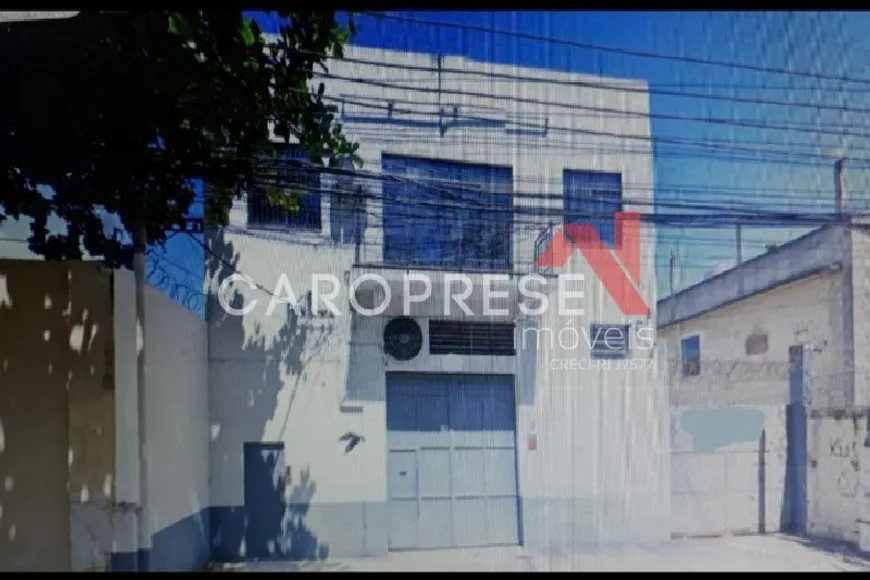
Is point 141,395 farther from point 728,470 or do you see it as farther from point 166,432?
point 728,470

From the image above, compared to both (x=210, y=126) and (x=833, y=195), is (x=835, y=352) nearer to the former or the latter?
(x=833, y=195)

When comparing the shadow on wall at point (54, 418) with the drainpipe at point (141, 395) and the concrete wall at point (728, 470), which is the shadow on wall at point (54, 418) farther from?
the concrete wall at point (728, 470)

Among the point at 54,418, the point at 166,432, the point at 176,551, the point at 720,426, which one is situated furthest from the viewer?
the point at 720,426

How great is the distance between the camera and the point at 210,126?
219cm

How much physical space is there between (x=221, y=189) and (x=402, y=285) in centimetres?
94

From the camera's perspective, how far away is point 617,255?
270 centimetres

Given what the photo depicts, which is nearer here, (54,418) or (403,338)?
(54,418)

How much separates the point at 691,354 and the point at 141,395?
254 centimetres

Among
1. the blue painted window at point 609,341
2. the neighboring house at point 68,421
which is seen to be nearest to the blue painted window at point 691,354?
the blue painted window at point 609,341

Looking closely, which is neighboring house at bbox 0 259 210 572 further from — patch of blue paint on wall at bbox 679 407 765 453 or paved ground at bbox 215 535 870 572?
patch of blue paint on wall at bbox 679 407 765 453

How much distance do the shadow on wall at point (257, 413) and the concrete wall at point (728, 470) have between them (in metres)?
1.83

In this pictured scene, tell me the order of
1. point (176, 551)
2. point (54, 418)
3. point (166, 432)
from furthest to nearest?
1. point (166, 432)
2. point (176, 551)
3. point (54, 418)

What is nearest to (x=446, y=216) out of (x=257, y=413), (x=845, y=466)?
(x=257, y=413)

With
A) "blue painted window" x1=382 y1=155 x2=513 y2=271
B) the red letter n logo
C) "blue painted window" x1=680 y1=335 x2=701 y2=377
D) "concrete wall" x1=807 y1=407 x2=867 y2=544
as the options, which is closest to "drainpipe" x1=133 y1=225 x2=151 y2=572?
"blue painted window" x1=382 y1=155 x2=513 y2=271
